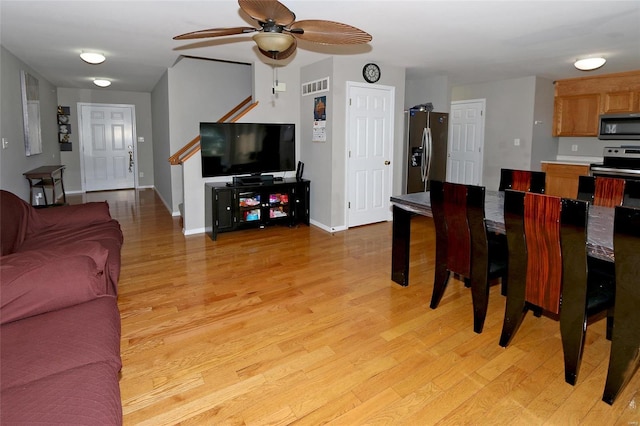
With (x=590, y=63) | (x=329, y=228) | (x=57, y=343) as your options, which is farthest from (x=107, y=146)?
(x=590, y=63)

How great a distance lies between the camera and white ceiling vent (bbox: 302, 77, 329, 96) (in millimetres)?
4941

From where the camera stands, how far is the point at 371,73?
201 inches

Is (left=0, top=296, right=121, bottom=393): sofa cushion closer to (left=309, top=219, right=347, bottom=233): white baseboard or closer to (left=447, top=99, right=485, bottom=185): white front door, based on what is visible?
(left=309, top=219, right=347, bottom=233): white baseboard

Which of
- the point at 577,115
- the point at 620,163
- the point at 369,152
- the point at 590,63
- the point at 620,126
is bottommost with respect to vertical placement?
the point at 620,163

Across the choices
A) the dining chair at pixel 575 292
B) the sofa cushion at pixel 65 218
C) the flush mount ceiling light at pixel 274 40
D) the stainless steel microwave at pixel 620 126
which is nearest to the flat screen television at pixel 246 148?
the sofa cushion at pixel 65 218

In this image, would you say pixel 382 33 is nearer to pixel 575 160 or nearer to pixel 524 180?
pixel 524 180

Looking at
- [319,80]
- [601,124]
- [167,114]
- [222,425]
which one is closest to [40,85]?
[167,114]

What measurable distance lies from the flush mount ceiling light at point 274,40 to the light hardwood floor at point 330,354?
183 centimetres

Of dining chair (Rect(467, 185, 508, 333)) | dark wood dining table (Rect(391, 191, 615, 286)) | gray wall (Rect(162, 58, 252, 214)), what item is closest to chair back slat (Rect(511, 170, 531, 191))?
dark wood dining table (Rect(391, 191, 615, 286))

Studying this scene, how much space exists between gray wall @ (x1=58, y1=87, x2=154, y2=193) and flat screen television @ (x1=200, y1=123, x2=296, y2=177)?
5.01 metres

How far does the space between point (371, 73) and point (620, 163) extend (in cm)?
385

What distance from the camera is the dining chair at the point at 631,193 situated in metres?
2.73

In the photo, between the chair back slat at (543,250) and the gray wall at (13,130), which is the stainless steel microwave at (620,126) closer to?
the chair back slat at (543,250)

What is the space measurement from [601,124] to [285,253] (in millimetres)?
5290
